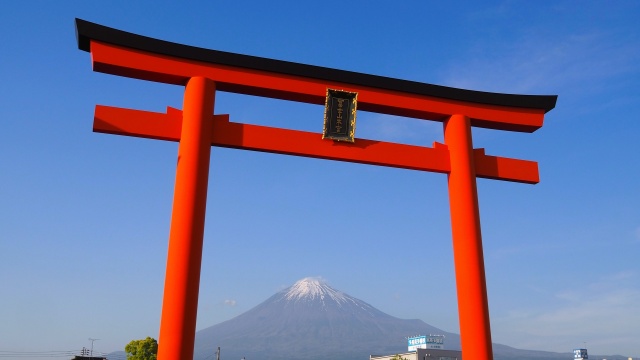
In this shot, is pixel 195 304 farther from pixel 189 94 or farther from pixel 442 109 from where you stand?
pixel 442 109

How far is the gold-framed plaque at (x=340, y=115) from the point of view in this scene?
784 cm

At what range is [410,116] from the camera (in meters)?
8.59

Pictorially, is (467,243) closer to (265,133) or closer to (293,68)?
(265,133)

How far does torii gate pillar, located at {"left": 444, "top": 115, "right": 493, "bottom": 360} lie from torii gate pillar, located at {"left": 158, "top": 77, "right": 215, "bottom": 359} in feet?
11.0

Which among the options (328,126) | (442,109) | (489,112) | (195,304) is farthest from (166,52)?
(489,112)

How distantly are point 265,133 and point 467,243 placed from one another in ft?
9.87

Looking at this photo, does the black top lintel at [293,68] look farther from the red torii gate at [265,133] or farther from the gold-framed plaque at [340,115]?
the gold-framed plaque at [340,115]

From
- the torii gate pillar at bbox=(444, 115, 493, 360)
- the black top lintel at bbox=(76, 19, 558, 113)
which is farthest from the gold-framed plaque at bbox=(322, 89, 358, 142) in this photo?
the torii gate pillar at bbox=(444, 115, 493, 360)

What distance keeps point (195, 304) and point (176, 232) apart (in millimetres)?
828

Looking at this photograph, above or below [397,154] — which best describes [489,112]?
above

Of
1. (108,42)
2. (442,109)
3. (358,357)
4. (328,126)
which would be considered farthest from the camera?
(358,357)

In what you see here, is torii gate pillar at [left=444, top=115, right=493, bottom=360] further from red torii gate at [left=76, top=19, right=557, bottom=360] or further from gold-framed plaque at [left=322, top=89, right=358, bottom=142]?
gold-framed plaque at [left=322, top=89, right=358, bottom=142]

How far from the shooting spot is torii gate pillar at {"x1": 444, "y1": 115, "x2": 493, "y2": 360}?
7301 mm

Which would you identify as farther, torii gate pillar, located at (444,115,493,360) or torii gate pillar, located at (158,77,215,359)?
torii gate pillar, located at (444,115,493,360)
